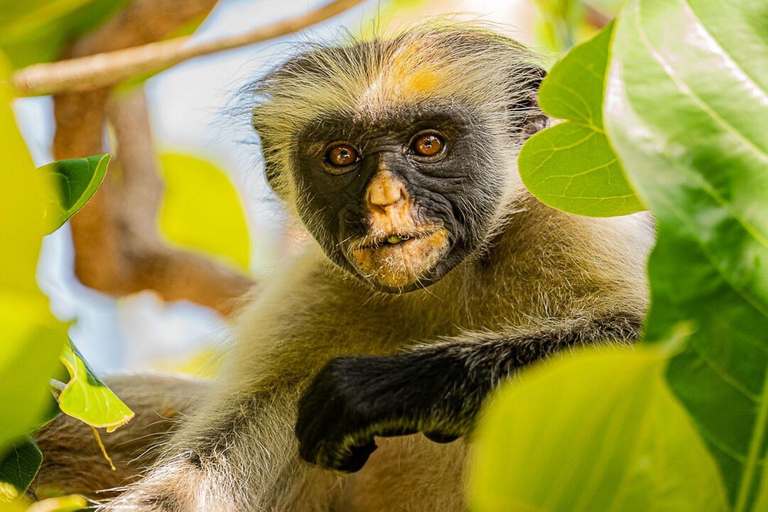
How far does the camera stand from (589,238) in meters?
2.90

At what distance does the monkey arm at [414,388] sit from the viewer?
2252 mm

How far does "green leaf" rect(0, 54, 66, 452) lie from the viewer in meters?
0.80

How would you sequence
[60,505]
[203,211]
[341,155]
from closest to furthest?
[60,505] < [341,155] < [203,211]


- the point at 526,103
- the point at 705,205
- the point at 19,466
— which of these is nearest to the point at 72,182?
the point at 19,466

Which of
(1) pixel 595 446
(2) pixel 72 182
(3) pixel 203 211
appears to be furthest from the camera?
(3) pixel 203 211

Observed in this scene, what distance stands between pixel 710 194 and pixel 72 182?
117 centimetres

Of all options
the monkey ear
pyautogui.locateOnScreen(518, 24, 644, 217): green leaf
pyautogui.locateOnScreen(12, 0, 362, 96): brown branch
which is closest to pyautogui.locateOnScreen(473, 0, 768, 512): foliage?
pyautogui.locateOnScreen(518, 24, 644, 217): green leaf

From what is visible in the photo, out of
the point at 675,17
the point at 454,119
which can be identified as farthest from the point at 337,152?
the point at 675,17

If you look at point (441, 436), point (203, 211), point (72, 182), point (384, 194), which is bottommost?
point (203, 211)

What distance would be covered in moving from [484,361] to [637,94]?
4.57 ft

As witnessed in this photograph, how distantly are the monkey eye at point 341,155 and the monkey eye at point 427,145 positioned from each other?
19cm

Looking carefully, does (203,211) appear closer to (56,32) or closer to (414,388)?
(56,32)

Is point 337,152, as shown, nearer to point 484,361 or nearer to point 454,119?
point 454,119

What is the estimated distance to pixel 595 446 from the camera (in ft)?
2.99
